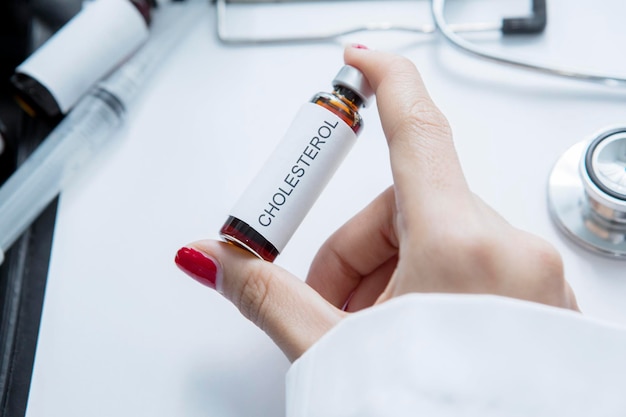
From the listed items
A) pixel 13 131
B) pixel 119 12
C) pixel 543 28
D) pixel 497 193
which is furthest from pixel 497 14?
pixel 13 131

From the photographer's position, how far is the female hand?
412mm

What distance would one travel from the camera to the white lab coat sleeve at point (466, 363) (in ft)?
1.30

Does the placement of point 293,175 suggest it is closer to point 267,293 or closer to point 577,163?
point 267,293

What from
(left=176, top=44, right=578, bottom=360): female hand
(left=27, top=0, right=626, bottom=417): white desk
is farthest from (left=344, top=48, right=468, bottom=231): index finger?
(left=27, top=0, right=626, bottom=417): white desk

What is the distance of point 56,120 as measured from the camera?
0.67m

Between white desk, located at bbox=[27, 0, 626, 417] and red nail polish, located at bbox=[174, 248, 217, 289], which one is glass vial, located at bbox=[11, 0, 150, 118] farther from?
red nail polish, located at bbox=[174, 248, 217, 289]

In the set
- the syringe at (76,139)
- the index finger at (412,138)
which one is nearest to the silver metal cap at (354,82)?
the index finger at (412,138)

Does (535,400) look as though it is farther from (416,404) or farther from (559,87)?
(559,87)

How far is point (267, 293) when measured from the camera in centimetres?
46

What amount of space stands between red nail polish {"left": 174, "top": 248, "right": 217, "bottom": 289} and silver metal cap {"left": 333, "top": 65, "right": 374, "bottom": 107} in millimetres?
160

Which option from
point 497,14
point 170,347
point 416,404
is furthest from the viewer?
point 497,14

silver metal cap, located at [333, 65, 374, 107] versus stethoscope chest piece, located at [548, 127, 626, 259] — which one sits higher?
stethoscope chest piece, located at [548, 127, 626, 259]

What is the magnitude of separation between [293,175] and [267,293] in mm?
83

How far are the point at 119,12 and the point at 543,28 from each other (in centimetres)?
41
